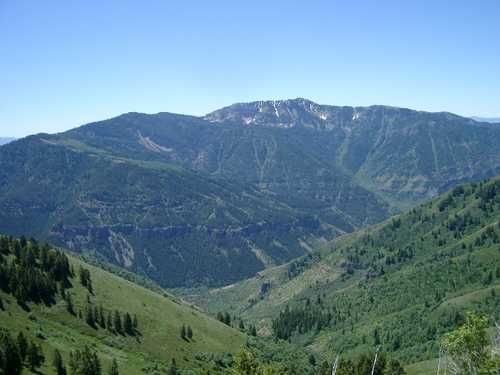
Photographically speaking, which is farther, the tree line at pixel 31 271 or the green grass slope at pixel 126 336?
the tree line at pixel 31 271

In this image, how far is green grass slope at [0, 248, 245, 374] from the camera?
119 meters

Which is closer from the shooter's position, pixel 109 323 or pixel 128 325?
pixel 109 323

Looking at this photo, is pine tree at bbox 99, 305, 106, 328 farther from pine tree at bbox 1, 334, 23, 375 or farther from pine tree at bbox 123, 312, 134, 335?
pine tree at bbox 1, 334, 23, 375

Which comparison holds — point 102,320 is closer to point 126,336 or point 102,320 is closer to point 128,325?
point 128,325

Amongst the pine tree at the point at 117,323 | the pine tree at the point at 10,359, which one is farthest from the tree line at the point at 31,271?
the pine tree at the point at 10,359

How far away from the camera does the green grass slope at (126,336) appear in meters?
119

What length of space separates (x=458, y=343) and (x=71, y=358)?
72669 mm

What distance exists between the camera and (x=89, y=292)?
161 m

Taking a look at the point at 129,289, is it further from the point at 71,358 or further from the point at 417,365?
the point at 417,365

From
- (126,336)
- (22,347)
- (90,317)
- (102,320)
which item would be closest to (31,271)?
(90,317)

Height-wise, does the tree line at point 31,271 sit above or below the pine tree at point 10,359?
above

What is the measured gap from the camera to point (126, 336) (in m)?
145

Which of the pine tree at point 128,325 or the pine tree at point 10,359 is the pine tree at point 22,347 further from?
the pine tree at point 128,325

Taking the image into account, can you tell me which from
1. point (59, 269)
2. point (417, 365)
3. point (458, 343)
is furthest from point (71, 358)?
point (417, 365)
